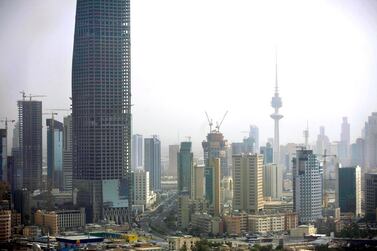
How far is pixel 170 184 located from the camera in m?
19.1

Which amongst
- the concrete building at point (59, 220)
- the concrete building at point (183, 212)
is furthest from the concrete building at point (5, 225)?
the concrete building at point (183, 212)

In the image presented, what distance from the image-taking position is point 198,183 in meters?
16.9

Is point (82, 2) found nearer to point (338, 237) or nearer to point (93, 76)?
point (93, 76)

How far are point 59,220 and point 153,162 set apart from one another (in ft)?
17.9

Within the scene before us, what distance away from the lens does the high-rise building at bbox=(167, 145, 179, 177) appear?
727 inches

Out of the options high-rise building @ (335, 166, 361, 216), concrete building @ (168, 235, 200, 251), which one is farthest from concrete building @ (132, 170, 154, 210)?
concrete building @ (168, 235, 200, 251)

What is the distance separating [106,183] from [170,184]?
1992mm

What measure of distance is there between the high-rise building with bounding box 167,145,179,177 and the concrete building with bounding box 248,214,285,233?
343 cm

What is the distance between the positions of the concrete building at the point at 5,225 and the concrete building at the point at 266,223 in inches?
148

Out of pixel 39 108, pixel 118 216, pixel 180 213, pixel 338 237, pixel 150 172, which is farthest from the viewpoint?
pixel 150 172

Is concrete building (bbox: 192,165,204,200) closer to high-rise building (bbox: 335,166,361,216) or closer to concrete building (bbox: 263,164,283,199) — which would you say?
concrete building (bbox: 263,164,283,199)

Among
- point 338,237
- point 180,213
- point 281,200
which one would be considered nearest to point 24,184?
point 180,213

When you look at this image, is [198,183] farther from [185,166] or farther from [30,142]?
[30,142]

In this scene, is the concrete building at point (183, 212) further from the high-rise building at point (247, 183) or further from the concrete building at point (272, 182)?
the concrete building at point (272, 182)
